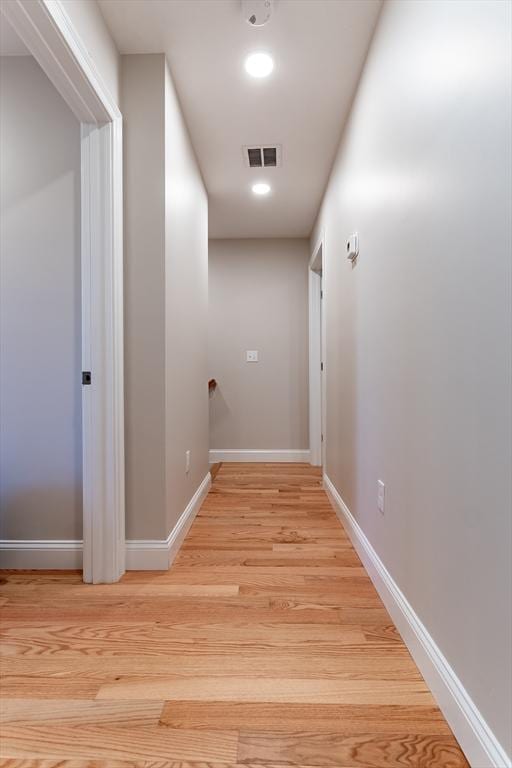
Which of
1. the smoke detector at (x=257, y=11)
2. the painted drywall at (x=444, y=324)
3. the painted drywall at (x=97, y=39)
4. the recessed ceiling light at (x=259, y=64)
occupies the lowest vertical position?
the painted drywall at (x=444, y=324)

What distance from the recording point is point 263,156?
281cm

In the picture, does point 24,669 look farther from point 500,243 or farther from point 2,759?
point 500,243

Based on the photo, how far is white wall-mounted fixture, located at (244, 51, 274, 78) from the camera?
1.92 metres

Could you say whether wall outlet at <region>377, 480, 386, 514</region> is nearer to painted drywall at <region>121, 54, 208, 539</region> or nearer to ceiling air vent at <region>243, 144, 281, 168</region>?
painted drywall at <region>121, 54, 208, 539</region>

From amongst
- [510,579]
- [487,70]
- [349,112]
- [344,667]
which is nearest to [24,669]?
[344,667]

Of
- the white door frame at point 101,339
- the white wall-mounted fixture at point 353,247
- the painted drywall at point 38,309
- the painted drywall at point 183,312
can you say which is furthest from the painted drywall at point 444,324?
the painted drywall at point 38,309

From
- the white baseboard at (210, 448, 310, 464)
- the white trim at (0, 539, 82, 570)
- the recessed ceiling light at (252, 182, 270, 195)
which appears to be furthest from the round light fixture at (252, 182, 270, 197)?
the white trim at (0, 539, 82, 570)

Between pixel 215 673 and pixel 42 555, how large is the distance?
110cm

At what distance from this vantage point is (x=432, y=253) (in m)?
1.15

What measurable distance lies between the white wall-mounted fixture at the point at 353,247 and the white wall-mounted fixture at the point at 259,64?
2.92ft

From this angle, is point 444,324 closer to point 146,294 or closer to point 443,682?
point 443,682

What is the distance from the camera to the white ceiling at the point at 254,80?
1.70 metres

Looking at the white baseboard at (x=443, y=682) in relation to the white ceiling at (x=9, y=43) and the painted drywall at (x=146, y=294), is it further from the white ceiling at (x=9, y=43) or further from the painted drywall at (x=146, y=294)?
the white ceiling at (x=9, y=43)

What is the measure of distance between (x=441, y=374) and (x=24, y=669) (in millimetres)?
1473
